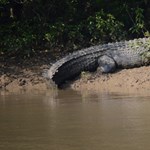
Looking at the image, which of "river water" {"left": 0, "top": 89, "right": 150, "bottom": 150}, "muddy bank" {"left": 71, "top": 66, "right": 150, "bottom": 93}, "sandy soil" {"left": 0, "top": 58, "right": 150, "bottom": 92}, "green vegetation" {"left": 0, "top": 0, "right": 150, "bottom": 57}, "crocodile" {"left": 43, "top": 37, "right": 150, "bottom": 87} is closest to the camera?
"river water" {"left": 0, "top": 89, "right": 150, "bottom": 150}

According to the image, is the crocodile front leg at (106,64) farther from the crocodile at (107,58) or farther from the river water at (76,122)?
the river water at (76,122)

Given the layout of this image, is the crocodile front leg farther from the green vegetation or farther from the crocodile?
the green vegetation

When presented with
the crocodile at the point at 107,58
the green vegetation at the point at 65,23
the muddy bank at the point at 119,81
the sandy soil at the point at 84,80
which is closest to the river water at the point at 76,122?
the muddy bank at the point at 119,81

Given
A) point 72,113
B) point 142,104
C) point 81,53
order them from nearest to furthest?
point 72,113 < point 142,104 < point 81,53

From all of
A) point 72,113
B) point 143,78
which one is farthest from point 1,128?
point 143,78

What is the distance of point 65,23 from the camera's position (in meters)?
12.8

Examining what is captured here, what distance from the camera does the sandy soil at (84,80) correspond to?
31.1 ft

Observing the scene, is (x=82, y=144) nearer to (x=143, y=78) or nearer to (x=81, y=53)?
(x=143, y=78)

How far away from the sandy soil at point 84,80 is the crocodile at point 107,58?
9.6 inches

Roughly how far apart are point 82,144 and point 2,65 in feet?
22.6

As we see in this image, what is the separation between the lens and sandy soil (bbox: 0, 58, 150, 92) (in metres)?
9.48

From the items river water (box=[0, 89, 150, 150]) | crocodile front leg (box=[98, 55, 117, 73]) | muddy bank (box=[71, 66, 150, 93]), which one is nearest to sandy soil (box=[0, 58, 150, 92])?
muddy bank (box=[71, 66, 150, 93])

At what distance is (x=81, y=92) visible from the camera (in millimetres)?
9094

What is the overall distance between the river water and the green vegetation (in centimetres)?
372
